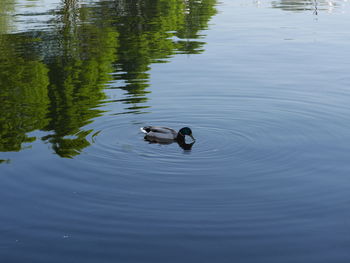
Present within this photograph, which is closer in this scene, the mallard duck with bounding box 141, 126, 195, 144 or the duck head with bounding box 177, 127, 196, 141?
the duck head with bounding box 177, 127, 196, 141

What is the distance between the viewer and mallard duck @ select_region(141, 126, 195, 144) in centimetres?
1844

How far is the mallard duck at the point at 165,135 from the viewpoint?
18.4 m

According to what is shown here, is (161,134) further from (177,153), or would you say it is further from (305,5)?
(305,5)

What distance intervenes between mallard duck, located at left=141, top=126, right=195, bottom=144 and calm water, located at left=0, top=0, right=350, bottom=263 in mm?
317

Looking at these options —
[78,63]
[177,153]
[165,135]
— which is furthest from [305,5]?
[177,153]

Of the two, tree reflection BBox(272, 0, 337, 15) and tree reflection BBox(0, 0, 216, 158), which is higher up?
tree reflection BBox(272, 0, 337, 15)

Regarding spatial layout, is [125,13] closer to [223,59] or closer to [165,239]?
[223,59]

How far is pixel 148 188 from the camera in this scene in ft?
49.4

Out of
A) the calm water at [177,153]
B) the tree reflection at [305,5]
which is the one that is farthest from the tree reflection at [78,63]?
the tree reflection at [305,5]

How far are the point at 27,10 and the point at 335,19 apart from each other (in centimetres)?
2679

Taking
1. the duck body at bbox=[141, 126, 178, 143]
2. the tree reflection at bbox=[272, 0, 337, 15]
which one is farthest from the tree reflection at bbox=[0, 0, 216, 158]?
the tree reflection at bbox=[272, 0, 337, 15]

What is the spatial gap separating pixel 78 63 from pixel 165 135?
15330 mm

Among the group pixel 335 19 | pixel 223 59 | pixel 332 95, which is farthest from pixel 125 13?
pixel 332 95

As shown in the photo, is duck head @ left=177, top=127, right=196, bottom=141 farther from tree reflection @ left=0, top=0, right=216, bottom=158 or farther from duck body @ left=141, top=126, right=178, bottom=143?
tree reflection @ left=0, top=0, right=216, bottom=158
